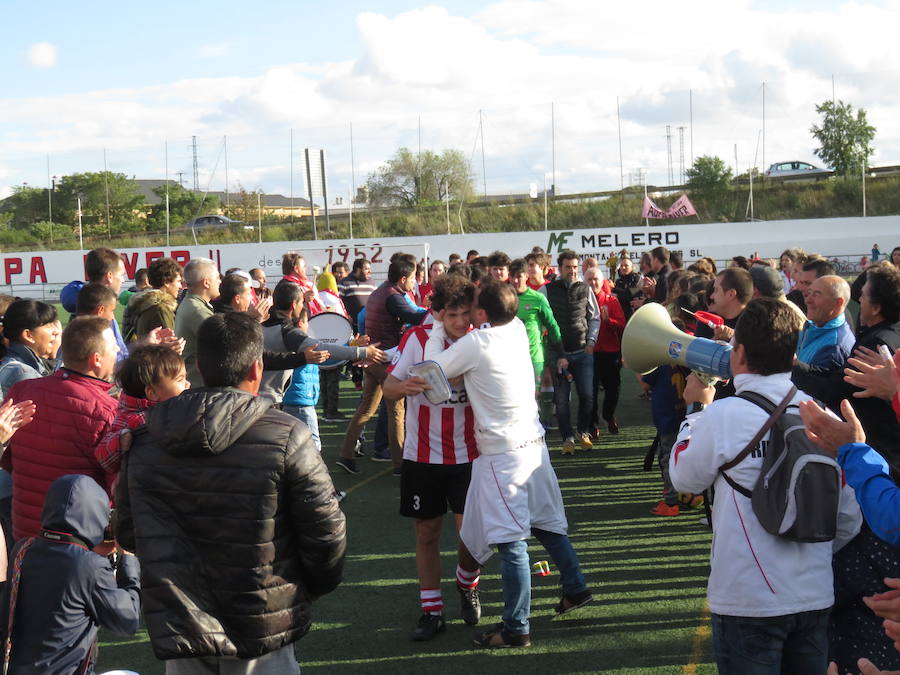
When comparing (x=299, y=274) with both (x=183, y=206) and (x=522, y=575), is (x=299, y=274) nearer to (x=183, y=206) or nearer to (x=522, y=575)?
(x=522, y=575)

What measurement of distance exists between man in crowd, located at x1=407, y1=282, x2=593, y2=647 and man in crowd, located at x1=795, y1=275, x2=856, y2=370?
62.7 inches

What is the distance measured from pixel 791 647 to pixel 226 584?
6.03 feet

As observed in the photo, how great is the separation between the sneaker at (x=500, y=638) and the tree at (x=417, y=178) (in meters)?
53.0

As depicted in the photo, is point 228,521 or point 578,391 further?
point 578,391

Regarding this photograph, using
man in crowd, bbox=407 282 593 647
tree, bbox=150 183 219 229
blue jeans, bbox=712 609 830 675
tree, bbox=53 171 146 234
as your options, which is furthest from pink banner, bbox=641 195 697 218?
tree, bbox=53 171 146 234

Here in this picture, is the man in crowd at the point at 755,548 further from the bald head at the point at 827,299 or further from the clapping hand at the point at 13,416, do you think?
the clapping hand at the point at 13,416

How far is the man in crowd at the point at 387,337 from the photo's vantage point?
7946mm

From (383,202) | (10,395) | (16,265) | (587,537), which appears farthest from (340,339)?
(383,202)

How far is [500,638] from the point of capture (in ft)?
14.7

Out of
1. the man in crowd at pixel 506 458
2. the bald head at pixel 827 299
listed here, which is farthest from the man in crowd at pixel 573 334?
the man in crowd at pixel 506 458

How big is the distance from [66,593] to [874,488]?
2.65 meters

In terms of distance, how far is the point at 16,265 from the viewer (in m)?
34.0

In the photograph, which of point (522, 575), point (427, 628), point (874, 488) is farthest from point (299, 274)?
point (874, 488)

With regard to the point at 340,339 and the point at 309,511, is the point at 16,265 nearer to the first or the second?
the point at 340,339
